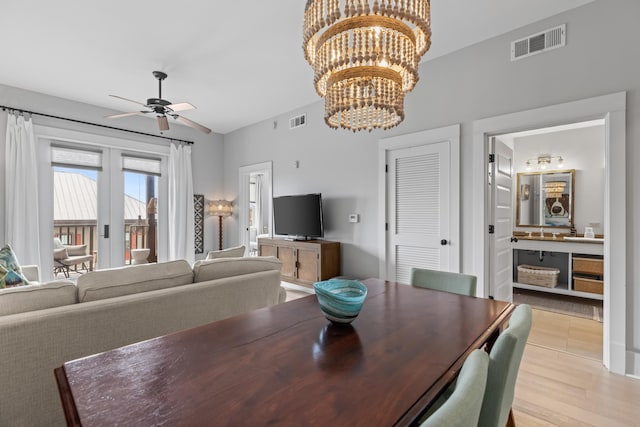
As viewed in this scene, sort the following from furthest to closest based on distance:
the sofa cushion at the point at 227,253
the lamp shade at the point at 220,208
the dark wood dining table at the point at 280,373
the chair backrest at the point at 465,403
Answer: the lamp shade at the point at 220,208
the sofa cushion at the point at 227,253
the dark wood dining table at the point at 280,373
the chair backrest at the point at 465,403

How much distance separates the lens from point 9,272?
84.8 inches

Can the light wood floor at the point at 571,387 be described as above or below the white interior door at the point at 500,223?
below

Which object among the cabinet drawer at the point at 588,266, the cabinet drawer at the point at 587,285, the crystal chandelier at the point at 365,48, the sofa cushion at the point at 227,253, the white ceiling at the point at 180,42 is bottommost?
the cabinet drawer at the point at 587,285

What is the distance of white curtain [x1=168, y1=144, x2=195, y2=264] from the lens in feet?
18.0

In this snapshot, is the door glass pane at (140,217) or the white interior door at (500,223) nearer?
the white interior door at (500,223)

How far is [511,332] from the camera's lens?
965mm

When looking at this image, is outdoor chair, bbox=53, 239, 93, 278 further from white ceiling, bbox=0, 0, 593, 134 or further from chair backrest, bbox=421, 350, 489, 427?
chair backrest, bbox=421, 350, 489, 427

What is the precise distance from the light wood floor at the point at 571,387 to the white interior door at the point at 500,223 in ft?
1.79

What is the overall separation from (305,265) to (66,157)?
379cm

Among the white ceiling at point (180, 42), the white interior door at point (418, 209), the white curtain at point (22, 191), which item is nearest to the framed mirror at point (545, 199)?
the white interior door at point (418, 209)

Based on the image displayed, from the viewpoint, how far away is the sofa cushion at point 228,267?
2.20 metres

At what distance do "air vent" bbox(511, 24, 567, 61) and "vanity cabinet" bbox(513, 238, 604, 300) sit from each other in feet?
9.00

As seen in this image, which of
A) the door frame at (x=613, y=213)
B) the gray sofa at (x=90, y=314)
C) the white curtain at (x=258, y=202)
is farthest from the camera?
the white curtain at (x=258, y=202)

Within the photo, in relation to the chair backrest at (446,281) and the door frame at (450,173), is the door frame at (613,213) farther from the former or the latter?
the chair backrest at (446,281)
